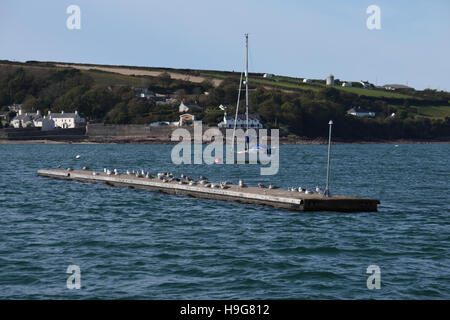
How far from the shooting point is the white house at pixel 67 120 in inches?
6727

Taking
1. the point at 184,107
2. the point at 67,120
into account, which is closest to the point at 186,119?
the point at 184,107

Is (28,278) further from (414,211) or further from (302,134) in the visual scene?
(302,134)

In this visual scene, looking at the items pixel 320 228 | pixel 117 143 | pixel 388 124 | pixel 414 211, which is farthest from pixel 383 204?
pixel 388 124

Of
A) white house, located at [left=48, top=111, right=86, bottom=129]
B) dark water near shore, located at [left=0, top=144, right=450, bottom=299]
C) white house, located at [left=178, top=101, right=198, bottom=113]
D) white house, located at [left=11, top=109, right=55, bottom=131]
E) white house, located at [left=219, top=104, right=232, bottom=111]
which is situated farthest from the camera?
white house, located at [left=219, top=104, right=232, bottom=111]

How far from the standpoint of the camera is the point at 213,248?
2703 cm

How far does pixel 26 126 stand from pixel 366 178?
12653cm

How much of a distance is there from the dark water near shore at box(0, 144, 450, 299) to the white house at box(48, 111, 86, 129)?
12849 centimetres

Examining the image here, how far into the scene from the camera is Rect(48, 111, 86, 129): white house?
17088 centimetres
